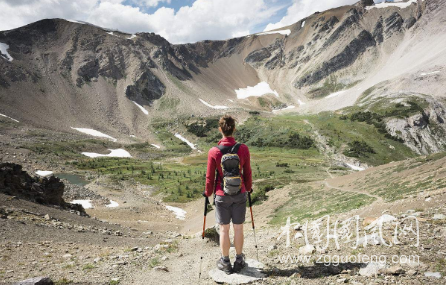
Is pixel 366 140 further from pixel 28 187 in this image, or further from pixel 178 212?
pixel 28 187

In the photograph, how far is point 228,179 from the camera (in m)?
7.53

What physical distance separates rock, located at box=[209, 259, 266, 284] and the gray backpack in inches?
97.1

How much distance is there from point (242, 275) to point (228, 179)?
294 cm

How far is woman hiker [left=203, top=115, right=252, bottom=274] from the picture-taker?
7574 millimetres

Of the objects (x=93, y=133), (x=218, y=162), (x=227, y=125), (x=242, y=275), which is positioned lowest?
(x=242, y=275)

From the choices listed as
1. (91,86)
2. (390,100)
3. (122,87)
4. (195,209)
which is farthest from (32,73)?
(390,100)

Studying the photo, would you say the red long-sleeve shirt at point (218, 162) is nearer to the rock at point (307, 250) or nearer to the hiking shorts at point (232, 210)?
the hiking shorts at point (232, 210)

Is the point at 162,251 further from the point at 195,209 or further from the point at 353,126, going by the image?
the point at 353,126

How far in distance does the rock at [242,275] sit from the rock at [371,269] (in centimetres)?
266

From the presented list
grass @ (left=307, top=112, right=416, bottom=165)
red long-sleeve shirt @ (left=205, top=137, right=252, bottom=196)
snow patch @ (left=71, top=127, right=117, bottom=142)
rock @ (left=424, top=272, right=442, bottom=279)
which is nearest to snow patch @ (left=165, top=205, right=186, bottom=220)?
red long-sleeve shirt @ (left=205, top=137, right=252, bottom=196)

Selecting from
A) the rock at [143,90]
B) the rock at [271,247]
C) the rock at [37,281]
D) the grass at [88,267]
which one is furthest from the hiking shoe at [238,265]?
the rock at [143,90]

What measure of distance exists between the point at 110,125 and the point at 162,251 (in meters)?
149

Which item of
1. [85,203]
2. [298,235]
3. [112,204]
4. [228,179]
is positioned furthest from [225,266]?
[112,204]

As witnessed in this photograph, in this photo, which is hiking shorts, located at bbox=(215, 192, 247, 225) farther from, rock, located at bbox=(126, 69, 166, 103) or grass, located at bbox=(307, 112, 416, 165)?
rock, located at bbox=(126, 69, 166, 103)
